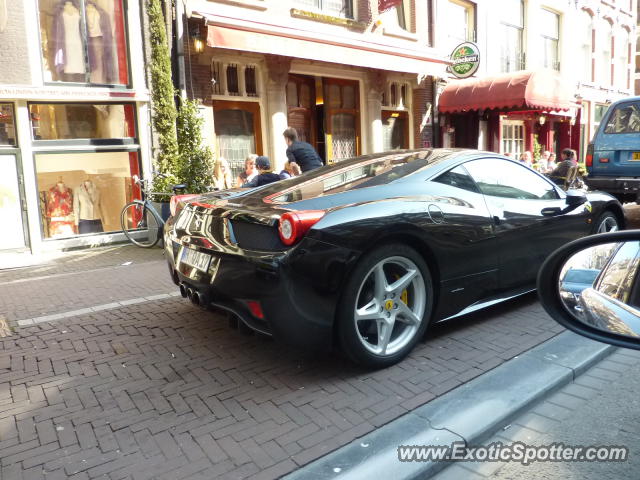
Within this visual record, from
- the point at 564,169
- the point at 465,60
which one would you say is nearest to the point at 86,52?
the point at 564,169

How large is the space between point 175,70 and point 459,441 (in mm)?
9386

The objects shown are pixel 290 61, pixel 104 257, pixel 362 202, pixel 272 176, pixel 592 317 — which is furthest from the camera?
pixel 290 61

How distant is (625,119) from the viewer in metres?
9.55

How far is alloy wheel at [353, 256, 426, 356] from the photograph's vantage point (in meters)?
3.32

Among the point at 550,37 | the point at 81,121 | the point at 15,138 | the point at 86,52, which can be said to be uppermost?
the point at 550,37

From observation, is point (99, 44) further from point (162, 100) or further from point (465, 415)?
point (465, 415)

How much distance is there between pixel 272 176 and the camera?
7613 mm

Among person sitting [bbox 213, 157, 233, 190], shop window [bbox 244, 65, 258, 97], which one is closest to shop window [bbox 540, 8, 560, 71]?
shop window [bbox 244, 65, 258, 97]

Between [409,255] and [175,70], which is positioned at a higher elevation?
[175,70]

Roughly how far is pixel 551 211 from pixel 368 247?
2.20 metres

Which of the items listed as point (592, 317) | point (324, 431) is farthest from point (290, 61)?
point (592, 317)

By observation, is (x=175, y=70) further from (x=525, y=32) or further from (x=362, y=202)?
(x=525, y=32)

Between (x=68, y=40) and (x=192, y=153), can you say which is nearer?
(x=68, y=40)

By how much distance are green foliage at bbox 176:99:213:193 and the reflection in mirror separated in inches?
319
